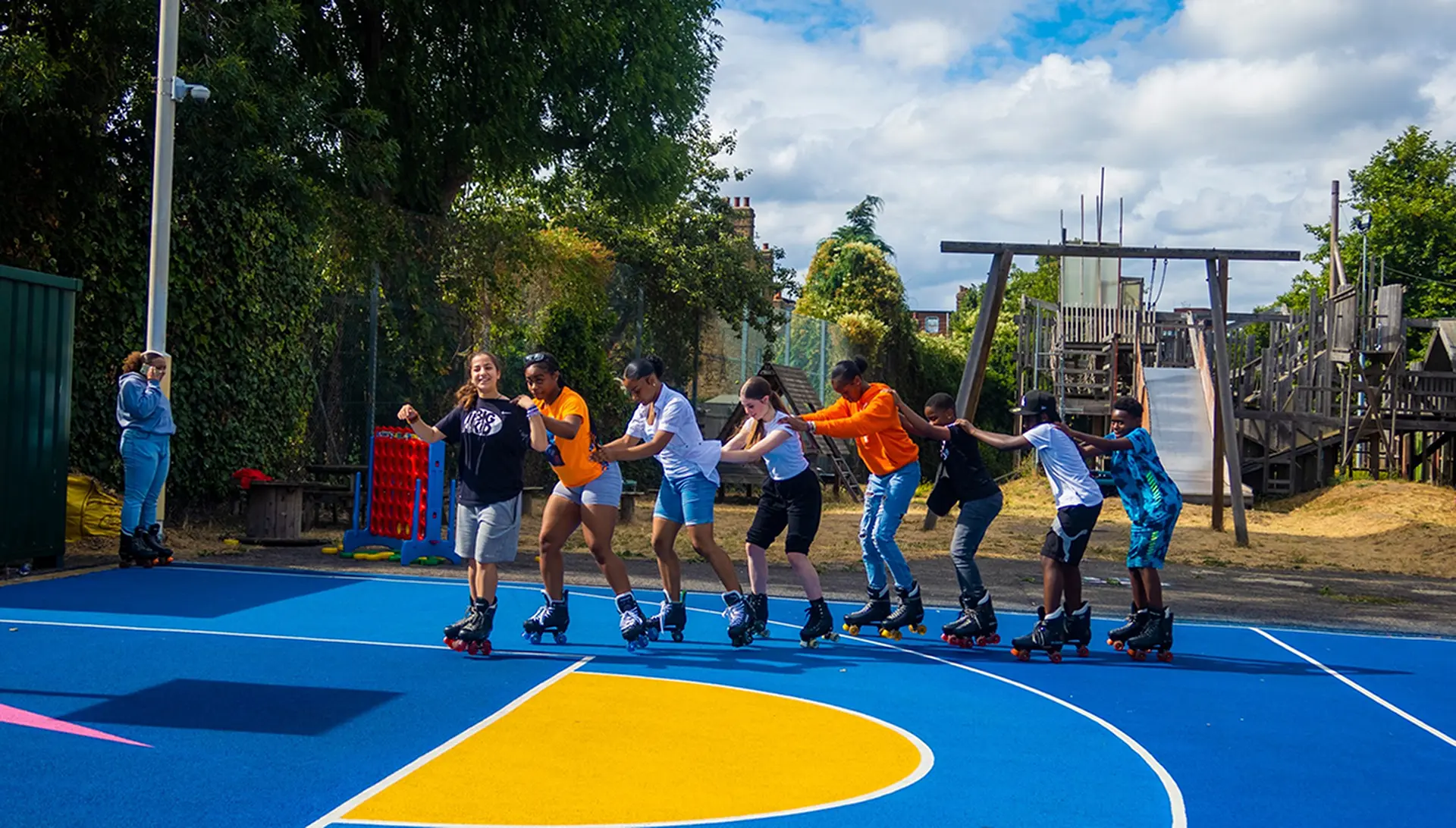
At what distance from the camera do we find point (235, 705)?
7.35 meters

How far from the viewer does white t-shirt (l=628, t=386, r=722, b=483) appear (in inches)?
372

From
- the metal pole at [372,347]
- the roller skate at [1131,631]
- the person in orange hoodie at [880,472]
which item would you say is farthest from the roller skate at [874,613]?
the metal pole at [372,347]

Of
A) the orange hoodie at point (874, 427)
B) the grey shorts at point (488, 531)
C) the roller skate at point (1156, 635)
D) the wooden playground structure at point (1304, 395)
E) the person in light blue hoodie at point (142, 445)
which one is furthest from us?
the wooden playground structure at point (1304, 395)

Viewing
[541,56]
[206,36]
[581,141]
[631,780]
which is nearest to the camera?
[631,780]

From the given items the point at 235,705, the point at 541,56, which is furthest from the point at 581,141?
the point at 235,705

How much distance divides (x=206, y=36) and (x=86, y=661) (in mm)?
8400

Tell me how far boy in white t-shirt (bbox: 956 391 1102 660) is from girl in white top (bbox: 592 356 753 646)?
1983mm

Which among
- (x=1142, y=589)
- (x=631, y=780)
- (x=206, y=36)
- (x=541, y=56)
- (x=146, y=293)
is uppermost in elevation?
(x=541, y=56)

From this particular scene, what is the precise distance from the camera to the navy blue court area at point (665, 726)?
5852mm

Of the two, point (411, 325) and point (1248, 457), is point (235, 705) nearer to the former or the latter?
point (411, 325)

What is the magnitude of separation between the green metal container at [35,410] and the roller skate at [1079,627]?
29.6ft

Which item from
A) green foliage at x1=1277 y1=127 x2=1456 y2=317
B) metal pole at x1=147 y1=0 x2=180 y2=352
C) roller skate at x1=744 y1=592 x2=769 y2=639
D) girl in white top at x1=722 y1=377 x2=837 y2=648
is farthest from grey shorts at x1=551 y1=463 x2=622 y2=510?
green foliage at x1=1277 y1=127 x2=1456 y2=317

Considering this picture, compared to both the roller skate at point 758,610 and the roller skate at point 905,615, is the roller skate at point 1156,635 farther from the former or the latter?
the roller skate at point 758,610

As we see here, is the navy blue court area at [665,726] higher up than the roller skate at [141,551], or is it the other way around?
the roller skate at [141,551]
